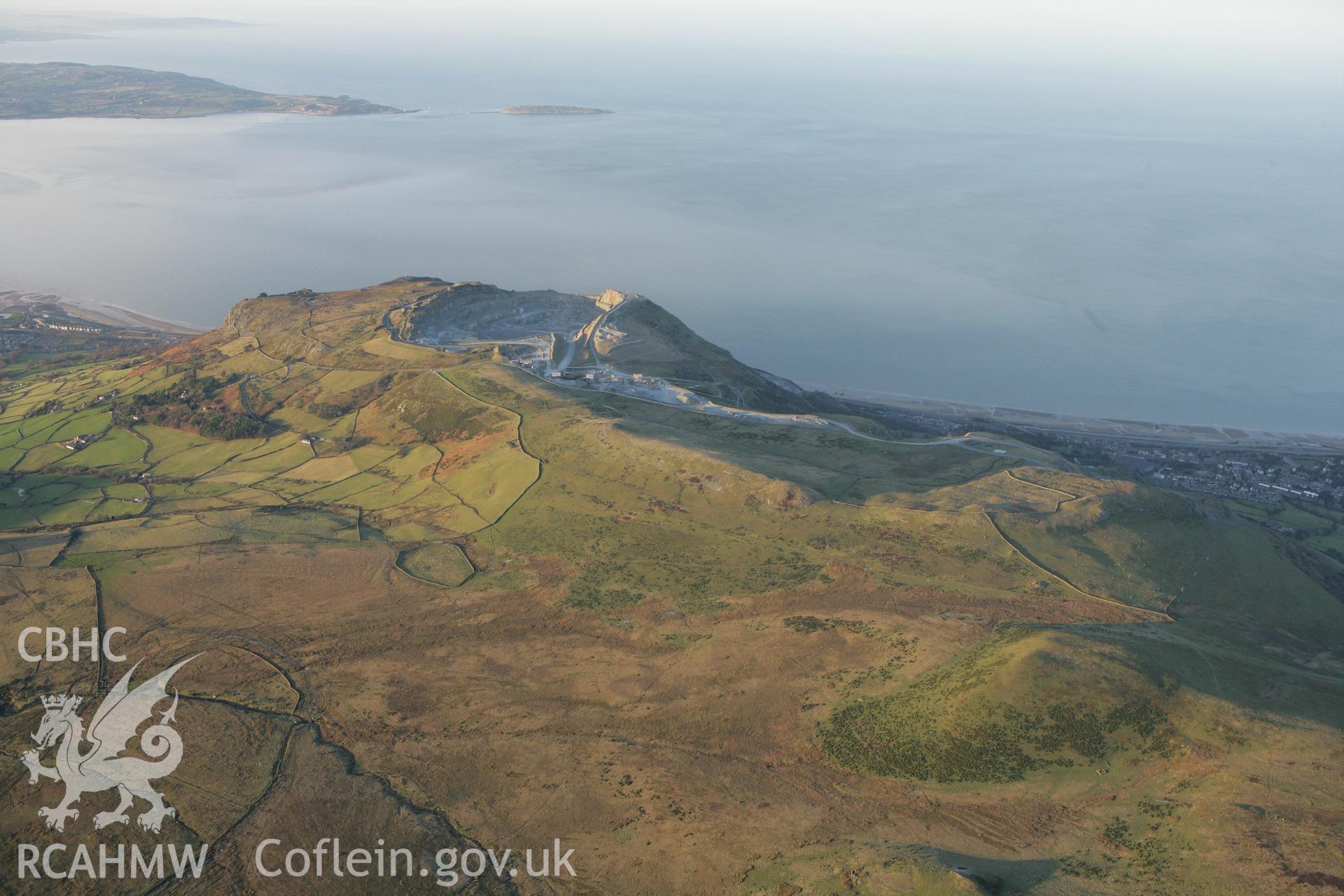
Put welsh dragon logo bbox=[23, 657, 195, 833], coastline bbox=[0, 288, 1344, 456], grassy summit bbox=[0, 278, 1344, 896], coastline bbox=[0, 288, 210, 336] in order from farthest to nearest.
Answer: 1. coastline bbox=[0, 288, 210, 336]
2. coastline bbox=[0, 288, 1344, 456]
3. welsh dragon logo bbox=[23, 657, 195, 833]
4. grassy summit bbox=[0, 278, 1344, 896]

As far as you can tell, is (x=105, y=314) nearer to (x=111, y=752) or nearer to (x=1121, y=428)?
(x=111, y=752)

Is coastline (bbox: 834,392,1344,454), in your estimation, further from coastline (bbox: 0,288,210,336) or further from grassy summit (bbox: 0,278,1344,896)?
coastline (bbox: 0,288,210,336)

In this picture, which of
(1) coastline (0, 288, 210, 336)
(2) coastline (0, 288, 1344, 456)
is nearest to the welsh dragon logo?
(2) coastline (0, 288, 1344, 456)

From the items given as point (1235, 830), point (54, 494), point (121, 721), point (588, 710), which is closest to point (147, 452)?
point (54, 494)

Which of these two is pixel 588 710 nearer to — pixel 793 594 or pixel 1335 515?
pixel 793 594

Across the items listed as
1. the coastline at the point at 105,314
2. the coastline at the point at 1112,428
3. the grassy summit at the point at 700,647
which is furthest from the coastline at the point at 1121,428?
the coastline at the point at 105,314
